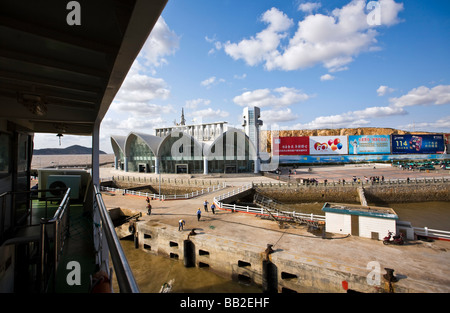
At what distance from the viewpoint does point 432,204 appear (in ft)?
89.1

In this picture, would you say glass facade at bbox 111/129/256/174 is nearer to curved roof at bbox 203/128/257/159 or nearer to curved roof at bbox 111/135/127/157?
curved roof at bbox 203/128/257/159

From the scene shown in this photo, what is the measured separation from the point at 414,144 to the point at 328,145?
24.6 meters

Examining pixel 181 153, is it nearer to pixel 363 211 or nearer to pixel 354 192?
pixel 354 192

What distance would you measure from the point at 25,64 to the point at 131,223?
1455 centimetres

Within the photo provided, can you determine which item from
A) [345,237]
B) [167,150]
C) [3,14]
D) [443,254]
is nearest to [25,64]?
[3,14]

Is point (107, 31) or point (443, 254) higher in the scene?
point (107, 31)

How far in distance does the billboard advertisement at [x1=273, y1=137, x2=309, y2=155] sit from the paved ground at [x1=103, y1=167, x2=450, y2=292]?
44.6m

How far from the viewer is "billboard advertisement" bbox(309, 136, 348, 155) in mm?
56594

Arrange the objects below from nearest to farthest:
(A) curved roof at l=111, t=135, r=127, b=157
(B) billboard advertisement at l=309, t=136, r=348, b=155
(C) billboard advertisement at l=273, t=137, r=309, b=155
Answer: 1. (A) curved roof at l=111, t=135, r=127, b=157
2. (B) billboard advertisement at l=309, t=136, r=348, b=155
3. (C) billboard advertisement at l=273, t=137, r=309, b=155

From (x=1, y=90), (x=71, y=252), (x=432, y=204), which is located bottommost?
(x=432, y=204)

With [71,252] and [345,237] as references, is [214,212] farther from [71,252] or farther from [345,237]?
[71,252]

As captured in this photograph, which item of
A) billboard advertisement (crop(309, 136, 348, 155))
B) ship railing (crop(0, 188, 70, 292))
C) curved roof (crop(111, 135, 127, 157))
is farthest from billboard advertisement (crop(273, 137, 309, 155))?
ship railing (crop(0, 188, 70, 292))

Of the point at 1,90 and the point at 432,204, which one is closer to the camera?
the point at 1,90

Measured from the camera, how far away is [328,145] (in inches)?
2239
